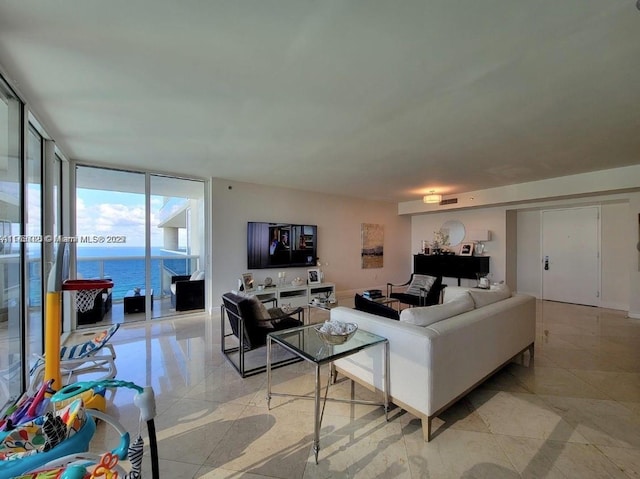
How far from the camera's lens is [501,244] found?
6078 millimetres

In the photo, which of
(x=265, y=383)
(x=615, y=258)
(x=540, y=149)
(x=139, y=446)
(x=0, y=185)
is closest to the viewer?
(x=139, y=446)

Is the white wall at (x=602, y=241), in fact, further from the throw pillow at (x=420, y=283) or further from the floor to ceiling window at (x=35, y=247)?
the floor to ceiling window at (x=35, y=247)

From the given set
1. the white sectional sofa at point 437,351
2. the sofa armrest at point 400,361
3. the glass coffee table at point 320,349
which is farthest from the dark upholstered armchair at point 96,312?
the sofa armrest at point 400,361

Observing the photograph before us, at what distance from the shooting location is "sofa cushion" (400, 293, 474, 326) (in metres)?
2.04

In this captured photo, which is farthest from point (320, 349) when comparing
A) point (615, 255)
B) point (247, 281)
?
point (615, 255)

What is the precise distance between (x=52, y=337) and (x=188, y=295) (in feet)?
11.0

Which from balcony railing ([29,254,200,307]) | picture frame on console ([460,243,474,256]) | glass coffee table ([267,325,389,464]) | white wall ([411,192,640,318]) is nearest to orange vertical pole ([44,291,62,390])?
glass coffee table ([267,325,389,464])

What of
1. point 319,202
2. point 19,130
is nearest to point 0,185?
point 19,130

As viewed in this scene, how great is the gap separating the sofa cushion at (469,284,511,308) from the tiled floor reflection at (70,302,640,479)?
2.40 feet

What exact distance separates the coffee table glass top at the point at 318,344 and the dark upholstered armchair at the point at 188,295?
3.37 metres

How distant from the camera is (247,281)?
4.77 m

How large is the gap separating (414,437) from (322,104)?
8.35 feet

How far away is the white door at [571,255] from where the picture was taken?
5.38 m

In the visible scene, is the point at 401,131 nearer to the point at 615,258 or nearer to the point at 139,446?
the point at 139,446
